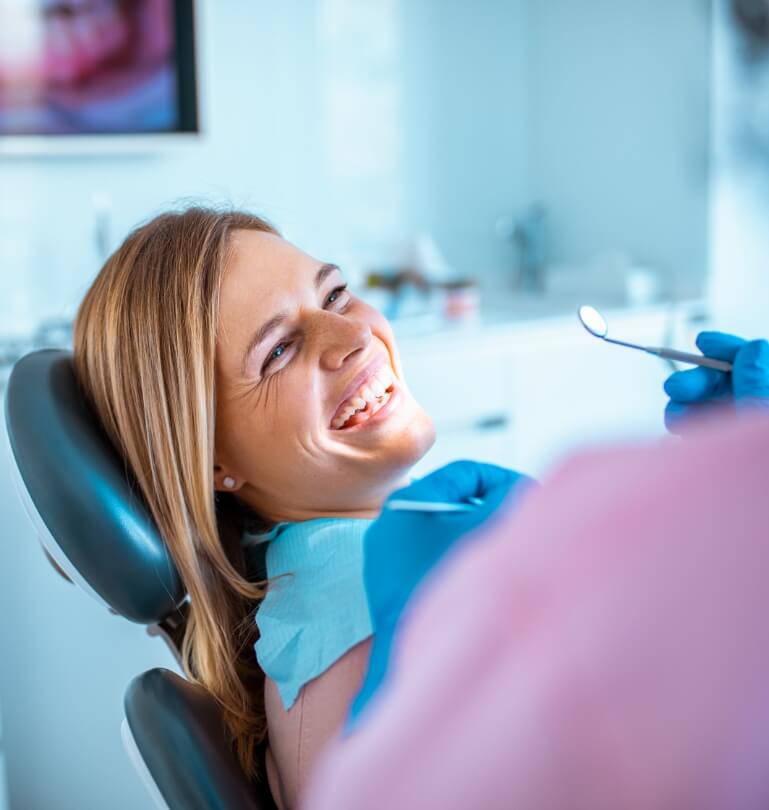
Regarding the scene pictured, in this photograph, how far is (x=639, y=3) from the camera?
9.42 ft

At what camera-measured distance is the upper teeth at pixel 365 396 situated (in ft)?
3.59

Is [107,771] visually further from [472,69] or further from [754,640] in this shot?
[472,69]

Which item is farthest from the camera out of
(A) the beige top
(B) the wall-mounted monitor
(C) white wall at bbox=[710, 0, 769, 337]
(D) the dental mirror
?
(C) white wall at bbox=[710, 0, 769, 337]

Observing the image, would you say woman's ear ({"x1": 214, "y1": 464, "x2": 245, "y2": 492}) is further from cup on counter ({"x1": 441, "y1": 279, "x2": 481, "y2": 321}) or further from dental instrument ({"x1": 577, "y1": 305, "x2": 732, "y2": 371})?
cup on counter ({"x1": 441, "y1": 279, "x2": 481, "y2": 321})

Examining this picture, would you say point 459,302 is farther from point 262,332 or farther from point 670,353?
point 670,353

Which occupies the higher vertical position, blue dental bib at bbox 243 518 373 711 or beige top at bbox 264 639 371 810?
blue dental bib at bbox 243 518 373 711

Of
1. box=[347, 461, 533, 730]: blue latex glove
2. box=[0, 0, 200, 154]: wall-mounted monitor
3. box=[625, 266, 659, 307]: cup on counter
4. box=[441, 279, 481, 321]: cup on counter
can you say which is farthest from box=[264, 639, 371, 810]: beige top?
box=[625, 266, 659, 307]: cup on counter

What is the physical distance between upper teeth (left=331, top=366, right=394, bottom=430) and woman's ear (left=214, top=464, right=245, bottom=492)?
5.8 inches

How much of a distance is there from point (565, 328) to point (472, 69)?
1029 millimetres

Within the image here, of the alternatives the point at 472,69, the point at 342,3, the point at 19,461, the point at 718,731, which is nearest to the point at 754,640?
the point at 718,731

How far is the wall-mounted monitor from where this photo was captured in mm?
2342

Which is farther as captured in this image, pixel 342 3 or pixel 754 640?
pixel 342 3

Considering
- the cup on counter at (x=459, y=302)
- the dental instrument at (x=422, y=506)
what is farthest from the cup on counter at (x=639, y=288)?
the dental instrument at (x=422, y=506)

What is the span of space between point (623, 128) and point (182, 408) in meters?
2.25
